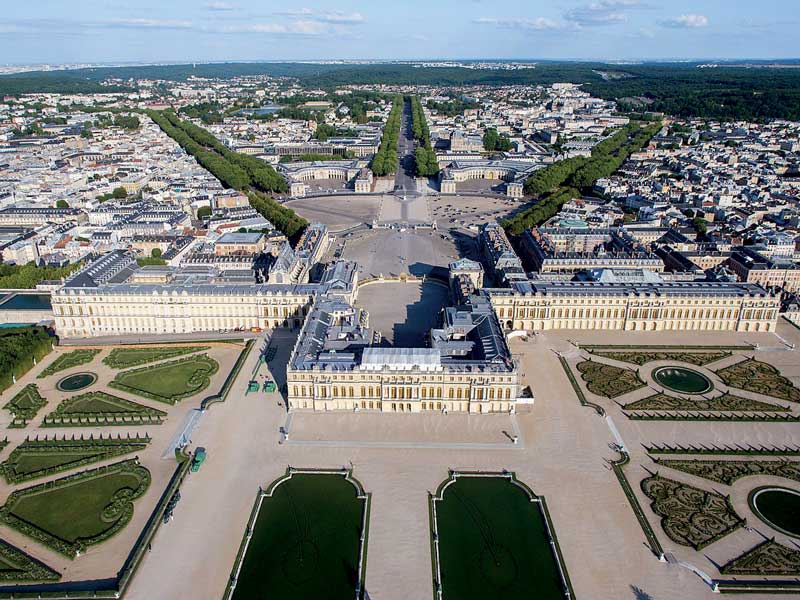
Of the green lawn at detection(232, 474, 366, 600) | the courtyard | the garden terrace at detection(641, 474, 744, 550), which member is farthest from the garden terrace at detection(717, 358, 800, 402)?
the green lawn at detection(232, 474, 366, 600)

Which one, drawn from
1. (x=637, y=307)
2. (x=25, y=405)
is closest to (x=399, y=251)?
(x=637, y=307)

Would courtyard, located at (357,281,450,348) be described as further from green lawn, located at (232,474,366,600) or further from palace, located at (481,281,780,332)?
green lawn, located at (232,474,366,600)

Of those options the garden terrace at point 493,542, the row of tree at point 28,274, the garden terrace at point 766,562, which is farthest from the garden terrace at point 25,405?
the garden terrace at point 766,562

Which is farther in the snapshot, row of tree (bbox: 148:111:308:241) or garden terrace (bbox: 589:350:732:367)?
row of tree (bbox: 148:111:308:241)

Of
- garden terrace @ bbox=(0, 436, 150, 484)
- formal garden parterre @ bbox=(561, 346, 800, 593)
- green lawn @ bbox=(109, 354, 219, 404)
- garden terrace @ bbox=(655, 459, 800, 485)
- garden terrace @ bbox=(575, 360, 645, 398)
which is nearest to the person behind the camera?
formal garden parterre @ bbox=(561, 346, 800, 593)

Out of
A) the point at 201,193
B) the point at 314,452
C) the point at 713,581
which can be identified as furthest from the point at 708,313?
the point at 201,193

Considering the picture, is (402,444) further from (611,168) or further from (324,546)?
(611,168)
